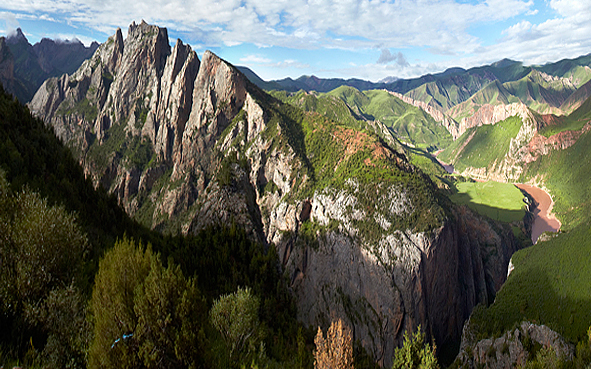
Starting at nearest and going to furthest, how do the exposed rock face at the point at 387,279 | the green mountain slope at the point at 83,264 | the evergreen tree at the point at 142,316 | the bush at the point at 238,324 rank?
the evergreen tree at the point at 142,316 < the green mountain slope at the point at 83,264 < the bush at the point at 238,324 < the exposed rock face at the point at 387,279

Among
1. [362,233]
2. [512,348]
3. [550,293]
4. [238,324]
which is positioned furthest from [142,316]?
[550,293]

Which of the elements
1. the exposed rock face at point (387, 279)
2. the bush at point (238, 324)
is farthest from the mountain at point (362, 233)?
the bush at point (238, 324)

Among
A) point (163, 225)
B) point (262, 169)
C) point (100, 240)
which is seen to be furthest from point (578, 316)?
point (163, 225)

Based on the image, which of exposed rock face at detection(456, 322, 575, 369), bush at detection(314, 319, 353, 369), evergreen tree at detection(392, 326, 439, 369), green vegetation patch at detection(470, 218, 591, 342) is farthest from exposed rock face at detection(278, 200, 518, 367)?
bush at detection(314, 319, 353, 369)

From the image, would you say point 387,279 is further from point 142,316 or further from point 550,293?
point 142,316

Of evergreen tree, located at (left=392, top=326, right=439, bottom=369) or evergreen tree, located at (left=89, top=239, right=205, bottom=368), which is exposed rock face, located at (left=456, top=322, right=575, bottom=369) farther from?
evergreen tree, located at (left=89, top=239, right=205, bottom=368)

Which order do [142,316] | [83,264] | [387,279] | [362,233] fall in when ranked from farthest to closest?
[362,233] < [387,279] < [83,264] < [142,316]

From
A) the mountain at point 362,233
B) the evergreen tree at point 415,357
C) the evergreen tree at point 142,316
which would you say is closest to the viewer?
the evergreen tree at point 142,316

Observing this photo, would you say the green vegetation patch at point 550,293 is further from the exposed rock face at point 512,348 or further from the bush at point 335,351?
the bush at point 335,351
